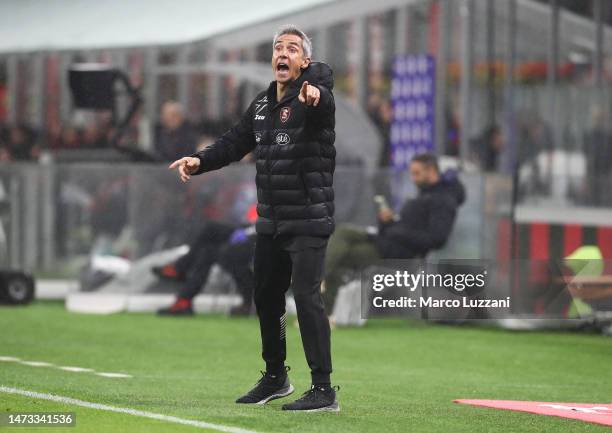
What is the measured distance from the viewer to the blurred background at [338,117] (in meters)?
18.0

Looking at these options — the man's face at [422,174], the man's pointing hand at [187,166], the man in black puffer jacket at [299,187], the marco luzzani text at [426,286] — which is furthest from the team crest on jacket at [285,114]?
the man's face at [422,174]

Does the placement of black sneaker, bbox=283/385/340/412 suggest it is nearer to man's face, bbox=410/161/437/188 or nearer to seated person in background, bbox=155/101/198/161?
man's face, bbox=410/161/437/188

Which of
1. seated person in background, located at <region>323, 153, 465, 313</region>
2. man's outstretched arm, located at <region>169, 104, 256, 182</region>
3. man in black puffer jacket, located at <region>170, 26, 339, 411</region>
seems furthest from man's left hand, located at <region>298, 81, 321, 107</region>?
seated person in background, located at <region>323, 153, 465, 313</region>

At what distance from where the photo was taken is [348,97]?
73.2ft

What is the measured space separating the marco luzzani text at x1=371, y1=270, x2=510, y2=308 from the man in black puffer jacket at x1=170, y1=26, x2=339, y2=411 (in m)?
2.55

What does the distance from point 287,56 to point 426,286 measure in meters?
3.45

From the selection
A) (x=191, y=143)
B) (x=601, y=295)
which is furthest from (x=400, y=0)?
(x=601, y=295)

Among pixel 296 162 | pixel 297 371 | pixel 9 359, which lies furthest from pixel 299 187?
pixel 9 359

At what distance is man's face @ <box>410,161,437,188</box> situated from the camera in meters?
16.6

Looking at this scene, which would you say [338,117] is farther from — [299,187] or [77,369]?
[299,187]

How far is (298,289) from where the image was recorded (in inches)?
340

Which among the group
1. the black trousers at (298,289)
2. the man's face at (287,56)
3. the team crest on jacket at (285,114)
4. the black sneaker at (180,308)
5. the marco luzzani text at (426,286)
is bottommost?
the black sneaker at (180,308)

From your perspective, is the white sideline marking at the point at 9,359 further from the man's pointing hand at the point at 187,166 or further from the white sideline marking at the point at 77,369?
the man's pointing hand at the point at 187,166

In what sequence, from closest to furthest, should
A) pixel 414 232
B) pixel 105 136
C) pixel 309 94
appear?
1. pixel 309 94
2. pixel 414 232
3. pixel 105 136
